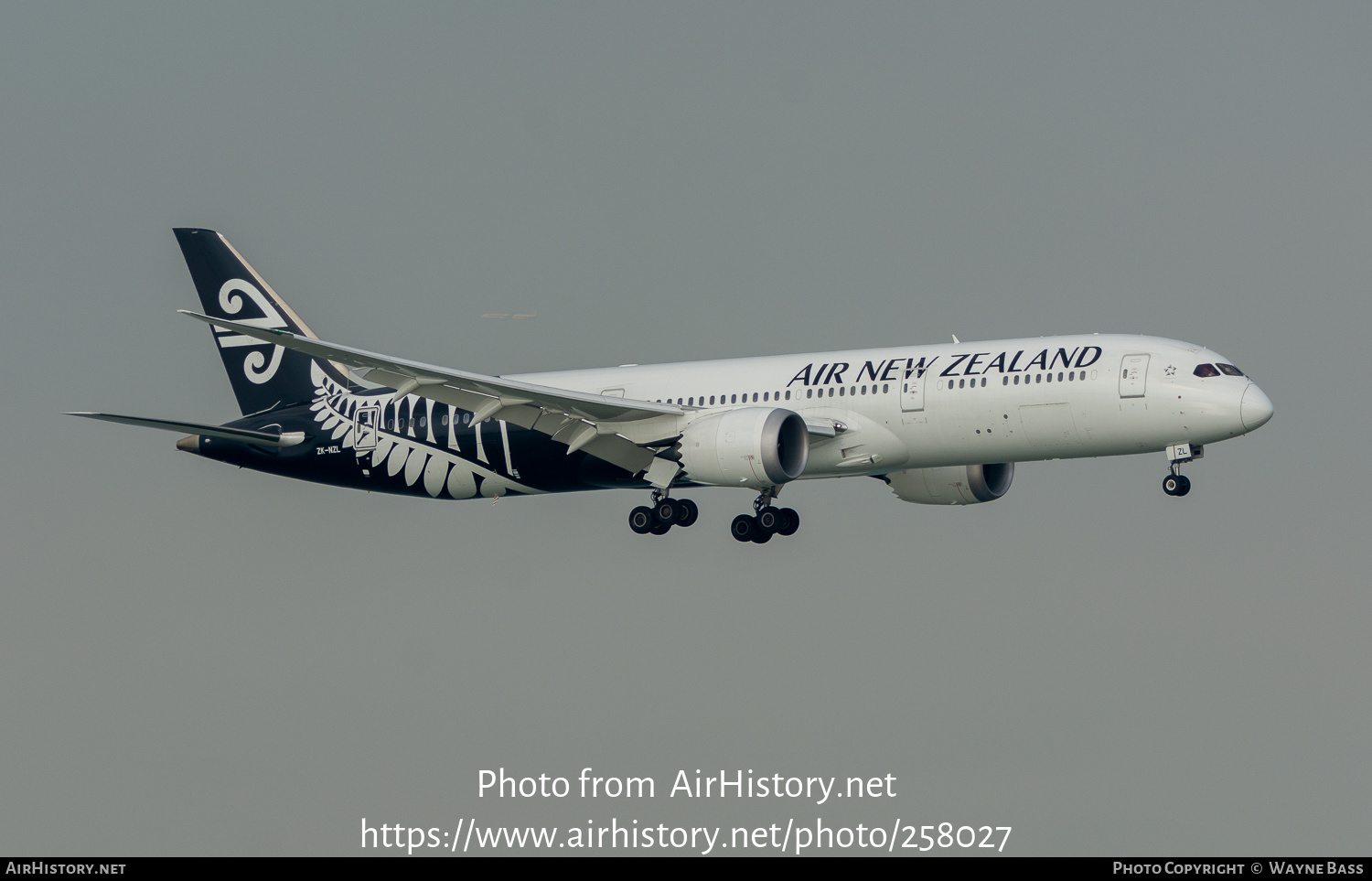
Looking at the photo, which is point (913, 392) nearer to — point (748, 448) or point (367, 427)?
point (748, 448)

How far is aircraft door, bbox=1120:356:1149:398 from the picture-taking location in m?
46.2

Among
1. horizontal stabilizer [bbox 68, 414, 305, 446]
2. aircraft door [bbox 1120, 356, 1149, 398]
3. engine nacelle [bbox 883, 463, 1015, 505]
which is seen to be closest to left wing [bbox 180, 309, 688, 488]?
horizontal stabilizer [bbox 68, 414, 305, 446]

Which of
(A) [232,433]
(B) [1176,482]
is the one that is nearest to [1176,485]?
(B) [1176,482]

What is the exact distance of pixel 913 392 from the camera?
48.5 meters

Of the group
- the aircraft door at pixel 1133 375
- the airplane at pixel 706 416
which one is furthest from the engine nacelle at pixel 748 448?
the aircraft door at pixel 1133 375

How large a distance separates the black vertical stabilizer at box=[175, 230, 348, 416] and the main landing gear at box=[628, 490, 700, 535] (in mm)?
11744

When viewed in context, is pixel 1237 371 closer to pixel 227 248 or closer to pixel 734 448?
pixel 734 448

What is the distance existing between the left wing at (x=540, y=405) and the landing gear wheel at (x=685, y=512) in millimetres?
1013

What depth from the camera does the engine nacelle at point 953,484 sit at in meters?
53.8

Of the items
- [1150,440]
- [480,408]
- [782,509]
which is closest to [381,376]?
[480,408]

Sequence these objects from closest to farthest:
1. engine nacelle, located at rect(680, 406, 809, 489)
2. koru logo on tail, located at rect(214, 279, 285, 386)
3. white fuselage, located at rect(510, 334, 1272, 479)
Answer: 1. white fuselage, located at rect(510, 334, 1272, 479)
2. engine nacelle, located at rect(680, 406, 809, 489)
3. koru logo on tail, located at rect(214, 279, 285, 386)

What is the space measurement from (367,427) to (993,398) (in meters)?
19.0

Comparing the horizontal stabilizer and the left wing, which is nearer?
the left wing

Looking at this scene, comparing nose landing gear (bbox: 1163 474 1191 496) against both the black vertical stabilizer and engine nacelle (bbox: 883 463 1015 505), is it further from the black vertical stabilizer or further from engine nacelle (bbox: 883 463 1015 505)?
the black vertical stabilizer
